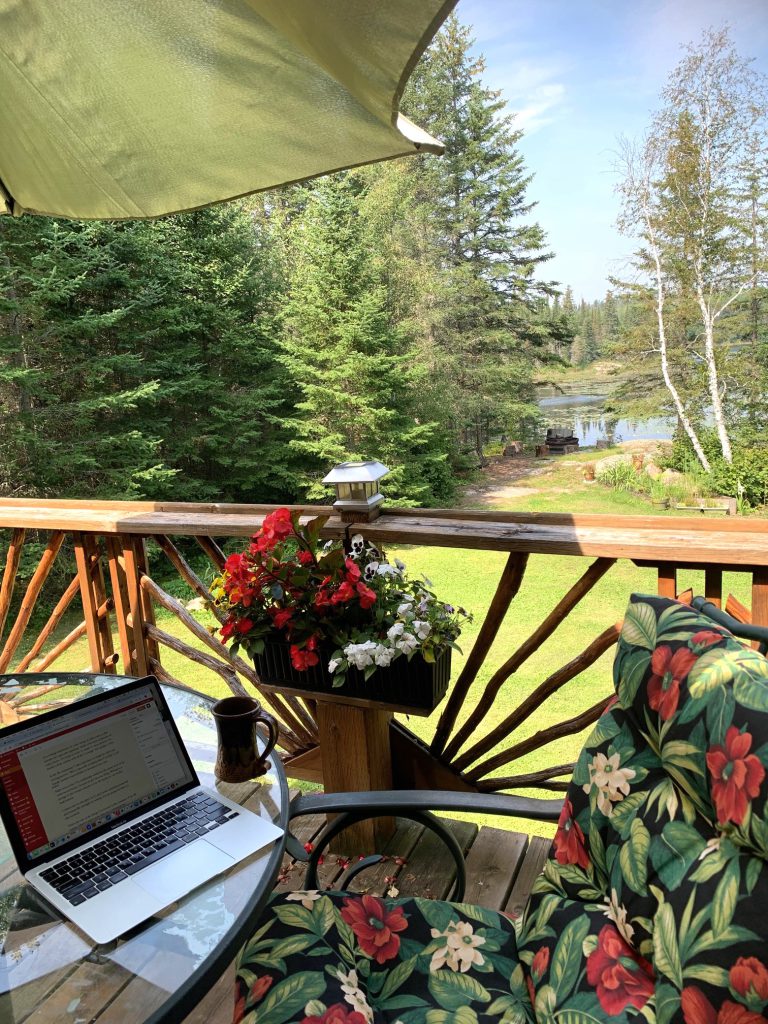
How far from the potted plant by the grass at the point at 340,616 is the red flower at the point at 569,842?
53 centimetres

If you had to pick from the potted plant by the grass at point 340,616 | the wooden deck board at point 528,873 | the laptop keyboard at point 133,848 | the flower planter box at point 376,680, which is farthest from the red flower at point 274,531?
the wooden deck board at point 528,873

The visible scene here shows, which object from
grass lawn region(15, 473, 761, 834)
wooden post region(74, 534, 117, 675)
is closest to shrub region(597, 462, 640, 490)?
grass lawn region(15, 473, 761, 834)

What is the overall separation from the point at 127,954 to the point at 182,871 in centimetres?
12

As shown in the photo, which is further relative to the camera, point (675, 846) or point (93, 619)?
point (93, 619)

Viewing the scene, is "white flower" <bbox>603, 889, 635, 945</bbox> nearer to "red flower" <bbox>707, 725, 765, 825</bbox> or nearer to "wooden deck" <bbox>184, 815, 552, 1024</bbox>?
"red flower" <bbox>707, 725, 765, 825</bbox>

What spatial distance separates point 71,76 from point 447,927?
4.60ft

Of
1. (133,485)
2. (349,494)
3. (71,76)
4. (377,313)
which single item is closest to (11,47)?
(71,76)

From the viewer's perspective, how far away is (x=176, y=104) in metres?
0.96

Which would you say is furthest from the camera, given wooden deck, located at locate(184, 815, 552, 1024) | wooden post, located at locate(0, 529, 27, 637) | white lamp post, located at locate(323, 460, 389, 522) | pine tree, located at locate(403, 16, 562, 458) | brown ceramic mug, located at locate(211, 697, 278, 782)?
pine tree, located at locate(403, 16, 562, 458)

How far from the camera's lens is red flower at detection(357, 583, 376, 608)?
150cm

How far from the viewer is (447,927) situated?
1.05 meters

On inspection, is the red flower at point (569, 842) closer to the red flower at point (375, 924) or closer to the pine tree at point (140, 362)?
the red flower at point (375, 924)

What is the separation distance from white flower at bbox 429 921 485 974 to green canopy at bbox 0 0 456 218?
42.2 inches

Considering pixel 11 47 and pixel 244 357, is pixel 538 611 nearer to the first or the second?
pixel 244 357
